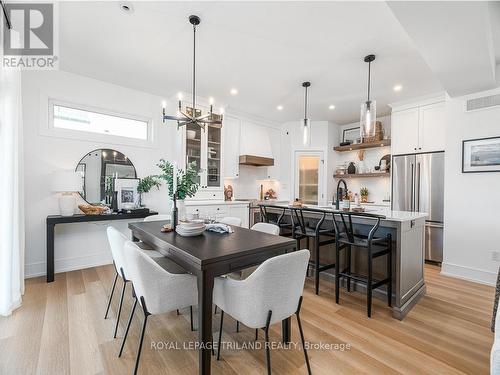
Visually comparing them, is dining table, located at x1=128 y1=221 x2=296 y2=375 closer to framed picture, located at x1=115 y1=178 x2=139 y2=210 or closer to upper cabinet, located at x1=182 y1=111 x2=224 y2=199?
framed picture, located at x1=115 y1=178 x2=139 y2=210

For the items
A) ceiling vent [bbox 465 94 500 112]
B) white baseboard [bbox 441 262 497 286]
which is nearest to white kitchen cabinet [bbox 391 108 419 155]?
ceiling vent [bbox 465 94 500 112]

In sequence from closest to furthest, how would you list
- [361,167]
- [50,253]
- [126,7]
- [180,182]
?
[126,7] < [180,182] < [50,253] < [361,167]

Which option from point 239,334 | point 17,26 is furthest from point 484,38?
point 17,26

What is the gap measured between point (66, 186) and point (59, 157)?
60 cm

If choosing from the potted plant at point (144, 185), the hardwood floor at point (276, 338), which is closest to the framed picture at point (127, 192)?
the potted plant at point (144, 185)

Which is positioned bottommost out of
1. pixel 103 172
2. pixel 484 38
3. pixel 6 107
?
pixel 103 172

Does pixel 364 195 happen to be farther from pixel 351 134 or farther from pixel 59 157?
pixel 59 157

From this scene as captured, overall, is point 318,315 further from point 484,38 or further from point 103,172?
point 103,172

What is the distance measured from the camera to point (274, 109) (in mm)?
5027

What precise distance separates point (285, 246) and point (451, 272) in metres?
3.21

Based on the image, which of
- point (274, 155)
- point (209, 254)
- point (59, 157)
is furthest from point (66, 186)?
point (274, 155)

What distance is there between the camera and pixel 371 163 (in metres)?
5.48

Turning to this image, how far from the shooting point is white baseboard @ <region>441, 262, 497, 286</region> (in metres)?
3.14

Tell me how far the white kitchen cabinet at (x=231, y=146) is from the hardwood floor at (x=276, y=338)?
9.97ft
